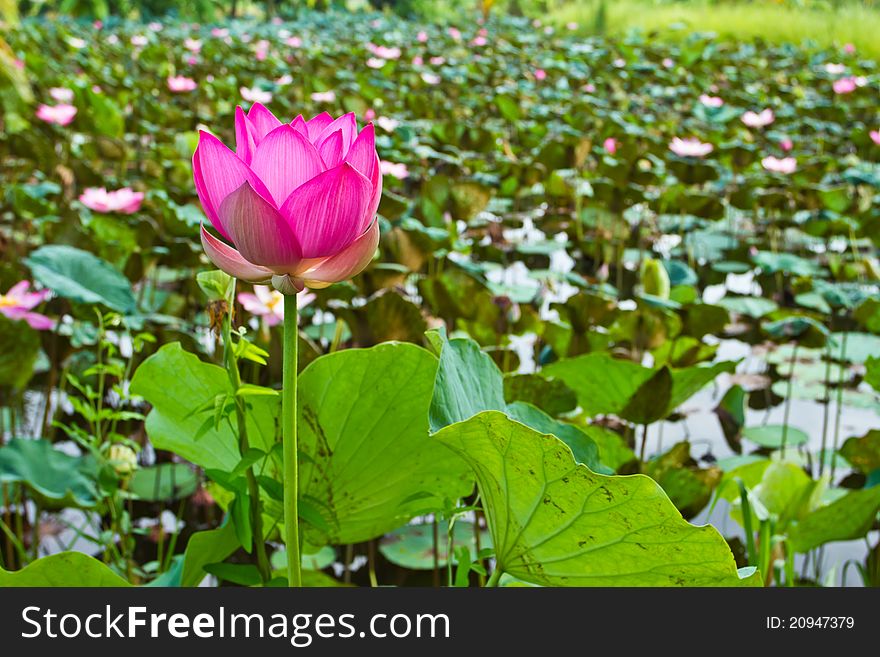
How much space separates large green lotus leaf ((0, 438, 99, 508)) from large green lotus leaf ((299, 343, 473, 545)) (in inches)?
16.7

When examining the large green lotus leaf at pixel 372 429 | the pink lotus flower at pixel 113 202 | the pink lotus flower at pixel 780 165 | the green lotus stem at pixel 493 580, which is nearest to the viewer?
→ the green lotus stem at pixel 493 580

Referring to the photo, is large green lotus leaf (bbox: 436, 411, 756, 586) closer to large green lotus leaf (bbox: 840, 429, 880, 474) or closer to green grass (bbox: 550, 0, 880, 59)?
large green lotus leaf (bbox: 840, 429, 880, 474)

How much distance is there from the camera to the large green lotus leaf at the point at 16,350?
44.1 inches

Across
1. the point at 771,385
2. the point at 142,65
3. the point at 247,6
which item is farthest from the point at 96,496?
the point at 247,6

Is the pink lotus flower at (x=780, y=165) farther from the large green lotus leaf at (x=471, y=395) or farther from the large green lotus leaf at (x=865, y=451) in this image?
the large green lotus leaf at (x=471, y=395)

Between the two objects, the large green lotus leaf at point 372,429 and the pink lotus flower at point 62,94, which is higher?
the pink lotus flower at point 62,94

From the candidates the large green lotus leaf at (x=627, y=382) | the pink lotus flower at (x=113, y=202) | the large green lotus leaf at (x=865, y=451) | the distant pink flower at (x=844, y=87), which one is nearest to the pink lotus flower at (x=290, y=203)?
the large green lotus leaf at (x=627, y=382)

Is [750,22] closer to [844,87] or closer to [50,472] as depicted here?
[844,87]

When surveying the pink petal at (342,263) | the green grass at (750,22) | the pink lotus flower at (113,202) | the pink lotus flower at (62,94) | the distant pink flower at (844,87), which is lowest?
the pink petal at (342,263)

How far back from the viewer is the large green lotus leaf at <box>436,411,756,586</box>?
19.7 inches

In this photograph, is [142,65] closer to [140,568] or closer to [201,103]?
[201,103]

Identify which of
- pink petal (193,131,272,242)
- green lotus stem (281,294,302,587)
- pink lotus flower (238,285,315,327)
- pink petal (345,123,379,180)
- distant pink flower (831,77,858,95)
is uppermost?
distant pink flower (831,77,858,95)

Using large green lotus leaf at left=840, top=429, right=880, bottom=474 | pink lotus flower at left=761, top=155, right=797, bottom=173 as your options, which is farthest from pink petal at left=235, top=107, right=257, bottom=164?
pink lotus flower at left=761, top=155, right=797, bottom=173

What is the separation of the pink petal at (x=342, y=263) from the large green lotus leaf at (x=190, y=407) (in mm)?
229
